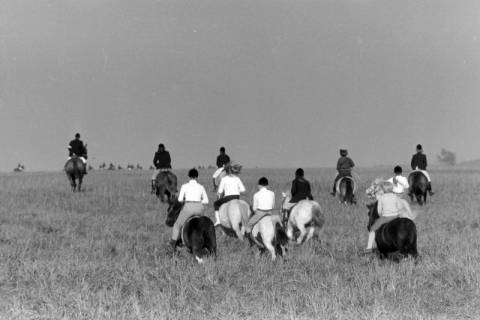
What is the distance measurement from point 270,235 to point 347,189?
12.6m

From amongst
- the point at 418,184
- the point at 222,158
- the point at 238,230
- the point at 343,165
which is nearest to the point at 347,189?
the point at 343,165

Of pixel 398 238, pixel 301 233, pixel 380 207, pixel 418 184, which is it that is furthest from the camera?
pixel 418 184

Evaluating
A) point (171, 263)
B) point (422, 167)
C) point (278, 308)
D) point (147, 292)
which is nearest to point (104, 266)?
point (171, 263)

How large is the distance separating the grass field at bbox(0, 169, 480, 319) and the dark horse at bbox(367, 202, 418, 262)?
27 cm

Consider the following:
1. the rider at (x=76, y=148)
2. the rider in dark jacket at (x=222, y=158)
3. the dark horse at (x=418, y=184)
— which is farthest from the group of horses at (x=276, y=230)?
the rider at (x=76, y=148)

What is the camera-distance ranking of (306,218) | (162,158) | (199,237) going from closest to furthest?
(199,237) < (306,218) < (162,158)

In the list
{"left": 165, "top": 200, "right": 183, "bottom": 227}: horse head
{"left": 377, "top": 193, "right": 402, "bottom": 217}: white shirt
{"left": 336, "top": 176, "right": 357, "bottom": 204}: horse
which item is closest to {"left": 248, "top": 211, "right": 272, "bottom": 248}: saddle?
{"left": 165, "top": 200, "right": 183, "bottom": 227}: horse head

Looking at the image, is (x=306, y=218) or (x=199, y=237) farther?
(x=306, y=218)

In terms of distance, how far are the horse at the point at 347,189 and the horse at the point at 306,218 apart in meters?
9.90

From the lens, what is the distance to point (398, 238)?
35.3 feet

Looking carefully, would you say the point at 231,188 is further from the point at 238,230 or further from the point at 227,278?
the point at 227,278

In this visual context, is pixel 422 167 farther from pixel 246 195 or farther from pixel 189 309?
pixel 189 309

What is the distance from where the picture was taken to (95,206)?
73.8 ft

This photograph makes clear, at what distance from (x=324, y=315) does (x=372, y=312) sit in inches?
26.1
